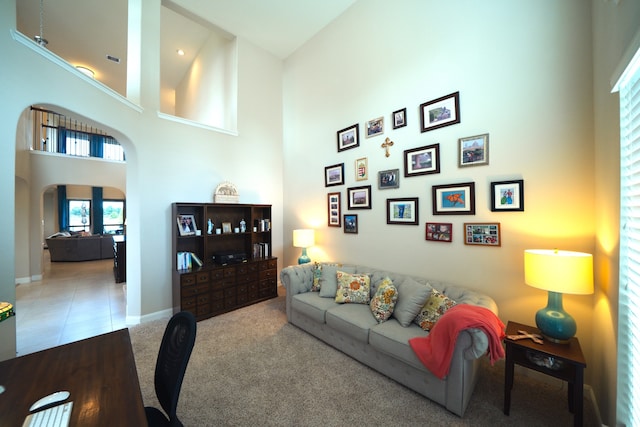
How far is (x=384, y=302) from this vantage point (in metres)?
2.46

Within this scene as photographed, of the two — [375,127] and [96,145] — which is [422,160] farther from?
[96,145]

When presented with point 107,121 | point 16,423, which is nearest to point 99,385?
point 16,423

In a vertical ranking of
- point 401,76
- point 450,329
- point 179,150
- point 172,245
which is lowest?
point 450,329

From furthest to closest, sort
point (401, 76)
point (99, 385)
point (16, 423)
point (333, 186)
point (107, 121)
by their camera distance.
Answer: point (333, 186)
point (401, 76)
point (107, 121)
point (99, 385)
point (16, 423)

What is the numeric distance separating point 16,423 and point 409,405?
2.16 metres

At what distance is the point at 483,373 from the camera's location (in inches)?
88.4

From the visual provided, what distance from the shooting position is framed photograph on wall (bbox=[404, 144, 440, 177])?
2.74 m

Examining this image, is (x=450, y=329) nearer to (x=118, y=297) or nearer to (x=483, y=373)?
(x=483, y=373)

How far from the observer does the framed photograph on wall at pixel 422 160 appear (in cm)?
274

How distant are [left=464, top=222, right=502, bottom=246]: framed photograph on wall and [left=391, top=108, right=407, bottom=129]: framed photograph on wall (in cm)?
142

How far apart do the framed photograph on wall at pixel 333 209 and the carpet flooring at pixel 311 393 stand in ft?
5.81

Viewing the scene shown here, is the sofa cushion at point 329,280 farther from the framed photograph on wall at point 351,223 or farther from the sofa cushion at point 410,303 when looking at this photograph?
→ the sofa cushion at point 410,303

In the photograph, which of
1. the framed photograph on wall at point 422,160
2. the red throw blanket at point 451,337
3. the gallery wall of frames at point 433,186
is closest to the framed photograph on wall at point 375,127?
the gallery wall of frames at point 433,186

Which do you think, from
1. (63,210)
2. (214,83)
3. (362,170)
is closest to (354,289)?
(362,170)
